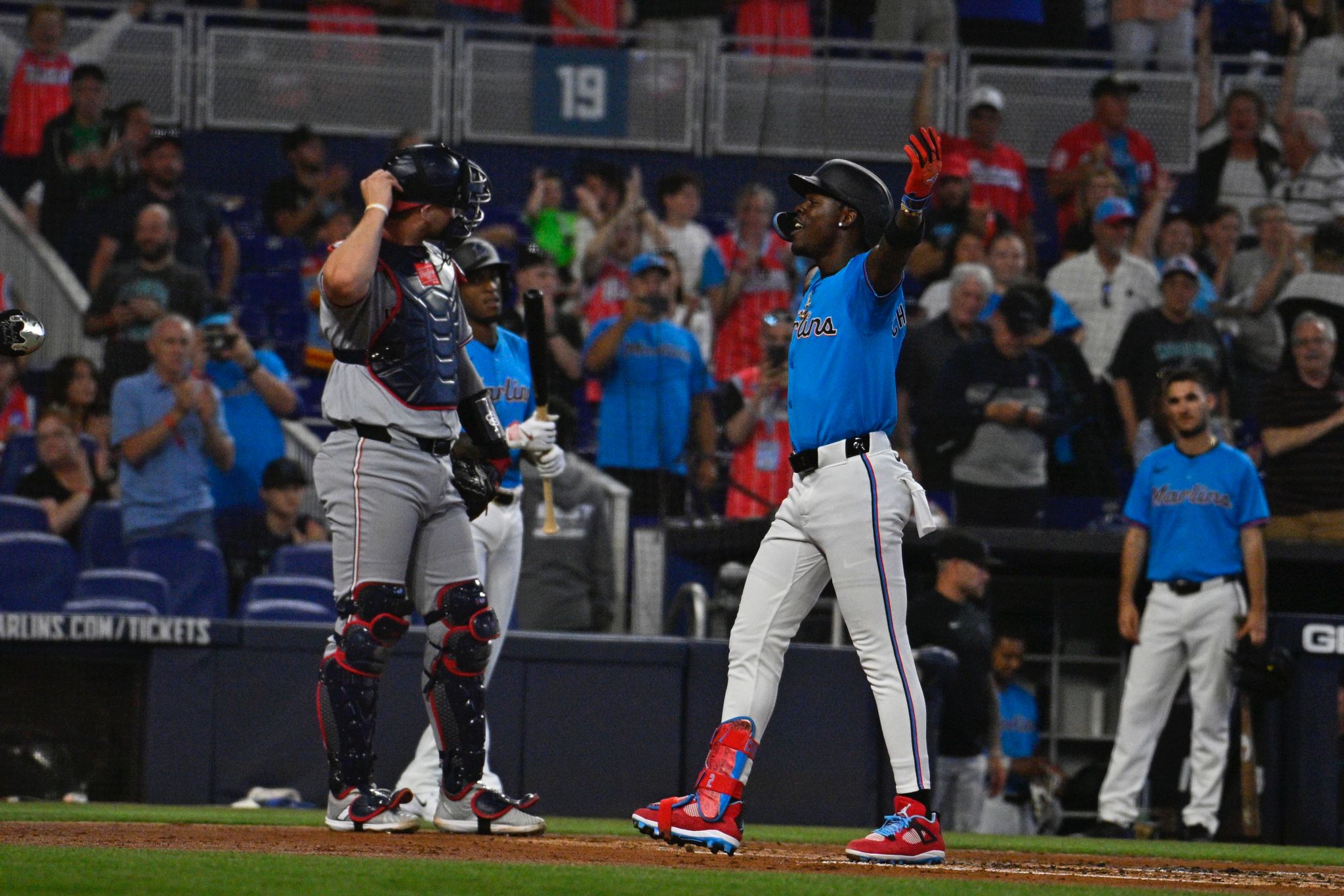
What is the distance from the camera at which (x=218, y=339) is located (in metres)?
10.5

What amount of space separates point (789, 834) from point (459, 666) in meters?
2.00

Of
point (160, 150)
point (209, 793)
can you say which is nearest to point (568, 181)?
point (160, 150)

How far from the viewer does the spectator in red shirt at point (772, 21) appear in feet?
48.8

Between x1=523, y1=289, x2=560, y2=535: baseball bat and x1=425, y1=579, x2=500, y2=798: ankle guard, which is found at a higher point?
x1=523, y1=289, x2=560, y2=535: baseball bat

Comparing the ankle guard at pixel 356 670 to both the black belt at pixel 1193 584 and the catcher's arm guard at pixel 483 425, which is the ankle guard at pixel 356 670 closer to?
the catcher's arm guard at pixel 483 425

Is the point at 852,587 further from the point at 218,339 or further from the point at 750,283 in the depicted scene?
the point at 750,283

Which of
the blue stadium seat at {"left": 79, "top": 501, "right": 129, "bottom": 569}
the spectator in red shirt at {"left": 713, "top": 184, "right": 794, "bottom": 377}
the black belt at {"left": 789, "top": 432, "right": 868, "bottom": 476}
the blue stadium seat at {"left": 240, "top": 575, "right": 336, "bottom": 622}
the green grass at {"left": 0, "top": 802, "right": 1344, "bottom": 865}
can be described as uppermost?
the spectator in red shirt at {"left": 713, "top": 184, "right": 794, "bottom": 377}

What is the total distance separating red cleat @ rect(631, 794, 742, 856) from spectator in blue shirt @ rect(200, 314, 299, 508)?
18.2 ft

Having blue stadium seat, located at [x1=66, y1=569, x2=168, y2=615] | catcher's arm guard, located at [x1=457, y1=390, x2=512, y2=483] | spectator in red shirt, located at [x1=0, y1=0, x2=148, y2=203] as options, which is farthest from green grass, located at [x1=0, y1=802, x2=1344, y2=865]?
spectator in red shirt, located at [x1=0, y1=0, x2=148, y2=203]

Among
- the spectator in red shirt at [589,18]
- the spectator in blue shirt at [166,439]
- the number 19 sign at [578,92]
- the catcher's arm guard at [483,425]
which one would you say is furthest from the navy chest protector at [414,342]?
the spectator in red shirt at [589,18]

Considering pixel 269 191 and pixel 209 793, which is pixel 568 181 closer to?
pixel 269 191

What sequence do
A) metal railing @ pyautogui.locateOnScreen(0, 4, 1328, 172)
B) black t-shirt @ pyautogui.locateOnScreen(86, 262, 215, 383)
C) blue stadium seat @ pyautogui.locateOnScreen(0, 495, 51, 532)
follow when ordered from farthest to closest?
metal railing @ pyautogui.locateOnScreen(0, 4, 1328, 172) < black t-shirt @ pyautogui.locateOnScreen(86, 262, 215, 383) < blue stadium seat @ pyautogui.locateOnScreen(0, 495, 51, 532)

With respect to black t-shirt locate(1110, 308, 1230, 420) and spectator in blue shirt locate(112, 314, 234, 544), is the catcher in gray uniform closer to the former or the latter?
spectator in blue shirt locate(112, 314, 234, 544)

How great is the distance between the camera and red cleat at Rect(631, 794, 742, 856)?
5.31 meters
